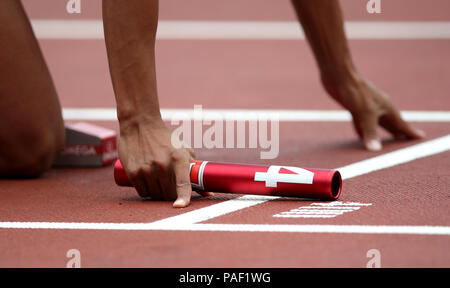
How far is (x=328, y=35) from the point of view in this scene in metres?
4.96

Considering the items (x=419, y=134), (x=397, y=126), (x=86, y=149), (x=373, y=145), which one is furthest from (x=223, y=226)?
(x=419, y=134)

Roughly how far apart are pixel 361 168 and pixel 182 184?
115 cm

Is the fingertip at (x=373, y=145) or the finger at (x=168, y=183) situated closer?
the finger at (x=168, y=183)

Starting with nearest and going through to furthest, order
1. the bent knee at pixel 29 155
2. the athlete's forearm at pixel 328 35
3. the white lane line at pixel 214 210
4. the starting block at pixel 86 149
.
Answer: the white lane line at pixel 214 210 → the bent knee at pixel 29 155 → the starting block at pixel 86 149 → the athlete's forearm at pixel 328 35

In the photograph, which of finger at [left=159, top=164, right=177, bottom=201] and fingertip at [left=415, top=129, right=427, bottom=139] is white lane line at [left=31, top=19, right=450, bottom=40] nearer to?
fingertip at [left=415, top=129, right=427, bottom=139]

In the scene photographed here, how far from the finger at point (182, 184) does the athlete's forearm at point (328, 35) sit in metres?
1.54

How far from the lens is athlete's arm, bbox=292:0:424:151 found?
16.2 feet

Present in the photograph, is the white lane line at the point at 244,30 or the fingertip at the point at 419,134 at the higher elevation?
the white lane line at the point at 244,30

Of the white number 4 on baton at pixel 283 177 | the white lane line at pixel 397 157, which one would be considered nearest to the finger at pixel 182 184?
the white number 4 on baton at pixel 283 177

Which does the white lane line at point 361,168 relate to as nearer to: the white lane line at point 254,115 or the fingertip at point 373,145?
the fingertip at point 373,145

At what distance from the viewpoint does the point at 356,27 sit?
34.7 feet

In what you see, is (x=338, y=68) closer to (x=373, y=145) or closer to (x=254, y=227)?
(x=373, y=145)

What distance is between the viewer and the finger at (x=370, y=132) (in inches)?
196
